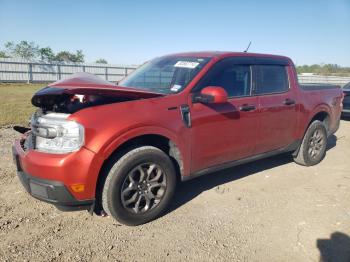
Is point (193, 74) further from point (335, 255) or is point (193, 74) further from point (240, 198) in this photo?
point (335, 255)

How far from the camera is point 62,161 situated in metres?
2.84

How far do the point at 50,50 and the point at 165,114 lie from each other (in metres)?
44.2

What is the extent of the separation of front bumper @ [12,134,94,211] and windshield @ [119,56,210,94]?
1.42 m

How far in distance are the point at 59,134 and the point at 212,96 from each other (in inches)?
63.6

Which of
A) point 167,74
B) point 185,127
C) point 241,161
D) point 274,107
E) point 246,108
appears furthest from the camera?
point 274,107

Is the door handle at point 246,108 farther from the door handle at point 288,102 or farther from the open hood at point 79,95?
the open hood at point 79,95

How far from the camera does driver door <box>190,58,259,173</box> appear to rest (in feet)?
12.1

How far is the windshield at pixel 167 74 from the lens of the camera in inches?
149

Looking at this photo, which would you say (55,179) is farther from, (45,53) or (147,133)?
(45,53)

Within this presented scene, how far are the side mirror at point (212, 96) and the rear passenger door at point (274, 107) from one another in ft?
3.40

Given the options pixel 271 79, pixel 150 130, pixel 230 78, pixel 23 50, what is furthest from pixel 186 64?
pixel 23 50

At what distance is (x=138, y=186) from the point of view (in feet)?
10.9

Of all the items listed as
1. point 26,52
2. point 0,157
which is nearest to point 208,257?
point 0,157

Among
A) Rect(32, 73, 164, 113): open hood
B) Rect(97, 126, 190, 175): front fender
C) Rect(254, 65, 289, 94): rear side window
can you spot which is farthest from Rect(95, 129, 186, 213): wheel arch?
Rect(254, 65, 289, 94): rear side window
